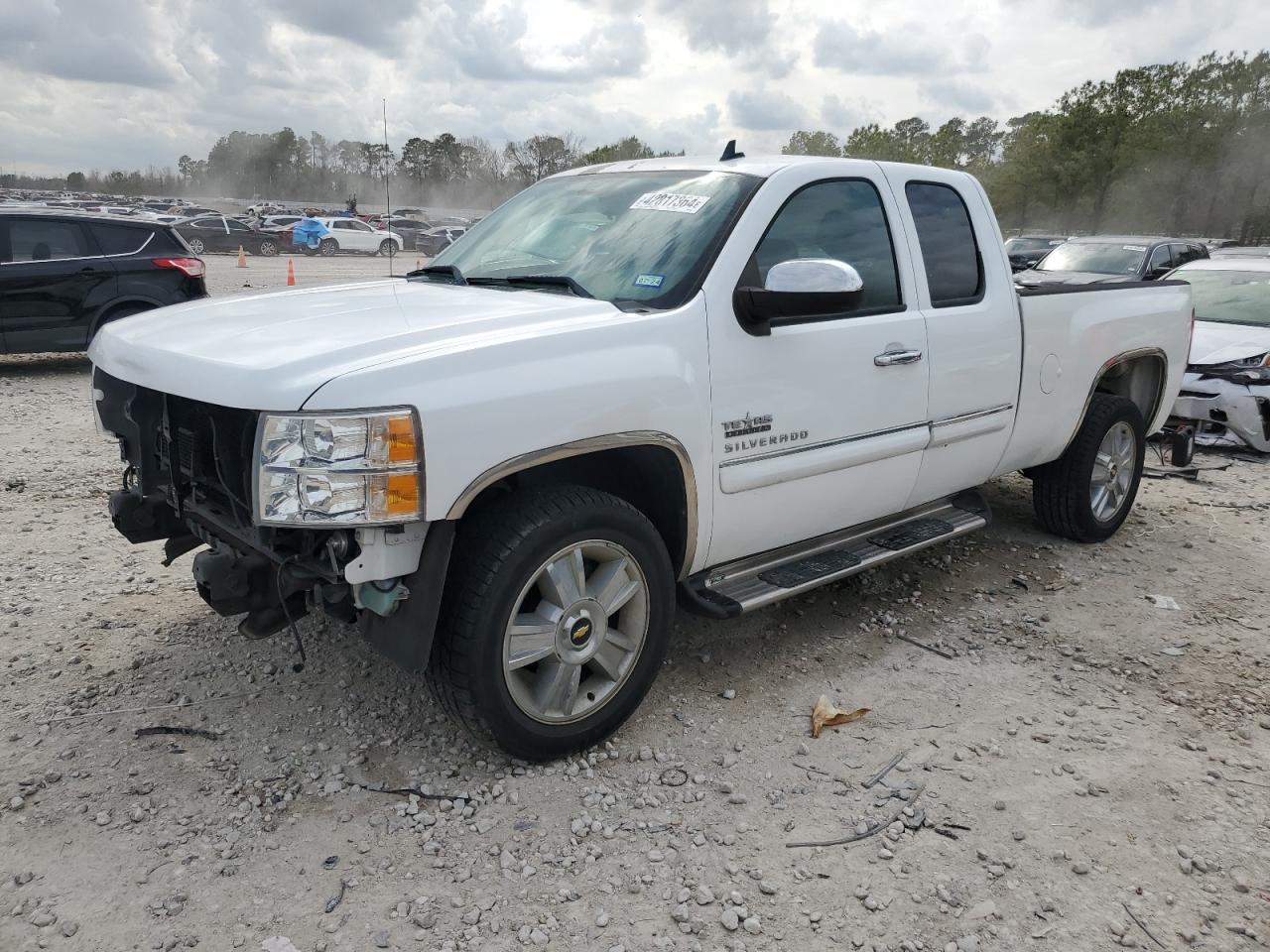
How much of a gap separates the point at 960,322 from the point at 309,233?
117 feet

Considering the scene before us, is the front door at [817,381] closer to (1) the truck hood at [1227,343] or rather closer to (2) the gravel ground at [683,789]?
(2) the gravel ground at [683,789]

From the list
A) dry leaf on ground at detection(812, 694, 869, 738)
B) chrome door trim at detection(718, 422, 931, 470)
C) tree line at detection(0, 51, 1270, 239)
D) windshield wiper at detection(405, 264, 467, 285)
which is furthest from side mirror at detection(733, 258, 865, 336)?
tree line at detection(0, 51, 1270, 239)

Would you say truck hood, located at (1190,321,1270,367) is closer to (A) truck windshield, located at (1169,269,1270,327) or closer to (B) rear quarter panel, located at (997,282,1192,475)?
(A) truck windshield, located at (1169,269,1270,327)

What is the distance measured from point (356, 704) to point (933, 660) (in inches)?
90.7

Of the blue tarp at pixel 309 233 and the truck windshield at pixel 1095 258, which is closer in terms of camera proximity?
the truck windshield at pixel 1095 258

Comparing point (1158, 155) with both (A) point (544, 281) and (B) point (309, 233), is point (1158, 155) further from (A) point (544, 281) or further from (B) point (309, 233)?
(A) point (544, 281)

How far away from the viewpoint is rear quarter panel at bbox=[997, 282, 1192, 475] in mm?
4555

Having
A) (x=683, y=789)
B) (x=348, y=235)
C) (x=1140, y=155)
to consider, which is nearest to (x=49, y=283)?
(x=683, y=789)

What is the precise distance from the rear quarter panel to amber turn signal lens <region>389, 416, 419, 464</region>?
10.2ft

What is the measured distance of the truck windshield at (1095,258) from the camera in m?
12.0

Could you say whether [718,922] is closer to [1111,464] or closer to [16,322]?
[1111,464]

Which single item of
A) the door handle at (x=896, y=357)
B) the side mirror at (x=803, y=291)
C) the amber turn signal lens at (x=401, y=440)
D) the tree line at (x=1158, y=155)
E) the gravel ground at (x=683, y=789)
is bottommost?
the gravel ground at (x=683, y=789)

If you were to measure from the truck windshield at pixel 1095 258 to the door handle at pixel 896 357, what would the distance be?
9148 millimetres

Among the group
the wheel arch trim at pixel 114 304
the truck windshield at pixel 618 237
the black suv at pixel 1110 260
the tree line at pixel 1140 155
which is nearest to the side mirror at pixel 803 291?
the truck windshield at pixel 618 237
